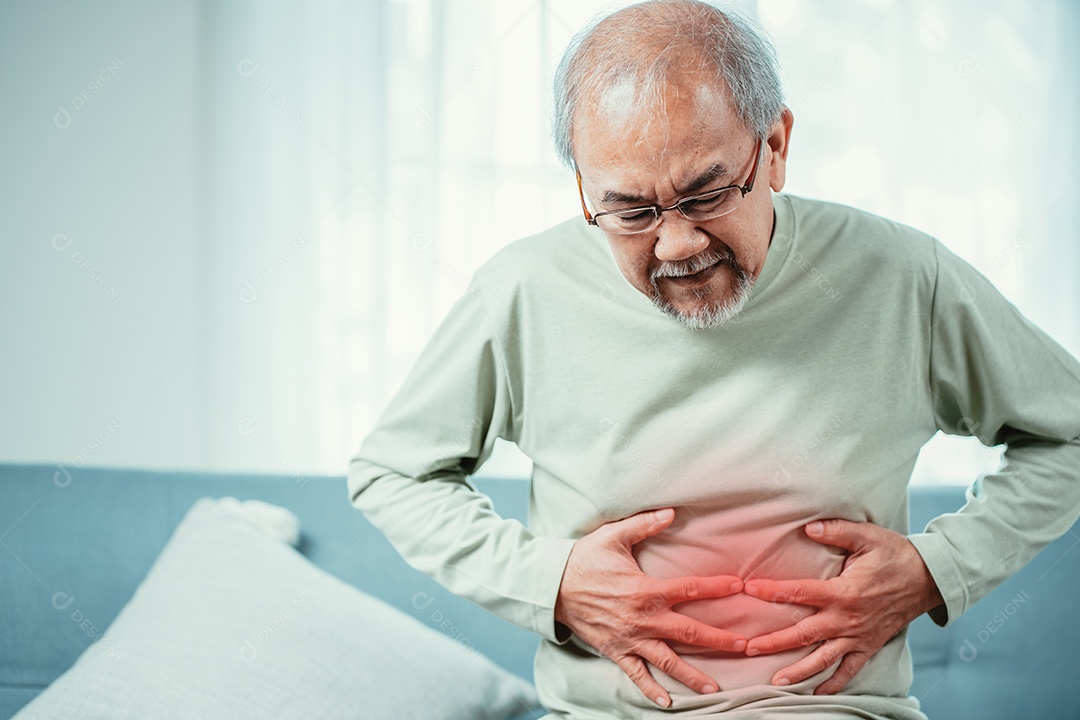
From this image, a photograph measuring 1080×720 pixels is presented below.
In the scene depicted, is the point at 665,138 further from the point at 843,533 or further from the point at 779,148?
the point at 843,533

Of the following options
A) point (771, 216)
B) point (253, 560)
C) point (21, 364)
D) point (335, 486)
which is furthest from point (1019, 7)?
point (21, 364)

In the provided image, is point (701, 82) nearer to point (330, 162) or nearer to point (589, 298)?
point (589, 298)

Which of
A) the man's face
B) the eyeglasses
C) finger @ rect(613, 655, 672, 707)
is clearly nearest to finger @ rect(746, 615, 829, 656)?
finger @ rect(613, 655, 672, 707)

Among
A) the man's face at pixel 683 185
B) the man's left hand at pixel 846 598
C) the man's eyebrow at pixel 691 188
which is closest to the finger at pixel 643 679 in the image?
the man's left hand at pixel 846 598

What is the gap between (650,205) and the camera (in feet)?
3.43

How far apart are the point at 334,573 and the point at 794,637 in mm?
935

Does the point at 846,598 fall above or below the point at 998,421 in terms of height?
below

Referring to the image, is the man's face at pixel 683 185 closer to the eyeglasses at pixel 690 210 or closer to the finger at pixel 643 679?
the eyeglasses at pixel 690 210

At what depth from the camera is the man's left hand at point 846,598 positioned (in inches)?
44.7

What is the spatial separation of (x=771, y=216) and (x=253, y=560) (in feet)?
3.42

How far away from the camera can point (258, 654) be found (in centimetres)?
151

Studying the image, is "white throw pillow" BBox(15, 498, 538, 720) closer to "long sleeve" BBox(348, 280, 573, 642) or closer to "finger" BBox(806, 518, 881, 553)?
"long sleeve" BBox(348, 280, 573, 642)

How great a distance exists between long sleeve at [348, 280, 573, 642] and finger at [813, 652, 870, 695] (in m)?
0.31

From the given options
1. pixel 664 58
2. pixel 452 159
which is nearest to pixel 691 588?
pixel 664 58
